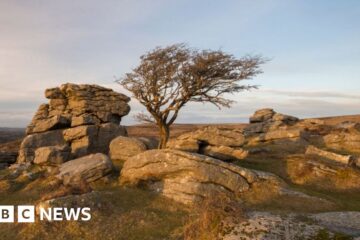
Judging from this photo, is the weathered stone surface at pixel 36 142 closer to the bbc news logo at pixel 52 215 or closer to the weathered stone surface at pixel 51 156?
the weathered stone surface at pixel 51 156

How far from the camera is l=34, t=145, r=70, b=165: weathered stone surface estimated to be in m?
31.8

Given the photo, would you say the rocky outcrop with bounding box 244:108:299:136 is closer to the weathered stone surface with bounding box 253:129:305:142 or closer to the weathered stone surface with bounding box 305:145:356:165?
the weathered stone surface with bounding box 253:129:305:142

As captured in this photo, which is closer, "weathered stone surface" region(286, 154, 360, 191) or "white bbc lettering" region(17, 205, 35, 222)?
"white bbc lettering" region(17, 205, 35, 222)

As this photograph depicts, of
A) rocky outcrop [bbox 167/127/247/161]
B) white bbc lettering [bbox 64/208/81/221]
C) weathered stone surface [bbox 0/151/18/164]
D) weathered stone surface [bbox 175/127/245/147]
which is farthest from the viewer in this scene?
weathered stone surface [bbox 0/151/18/164]

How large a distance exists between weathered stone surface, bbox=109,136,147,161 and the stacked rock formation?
16.6 feet

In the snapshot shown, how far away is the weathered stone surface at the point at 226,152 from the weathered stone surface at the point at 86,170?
31.1 ft

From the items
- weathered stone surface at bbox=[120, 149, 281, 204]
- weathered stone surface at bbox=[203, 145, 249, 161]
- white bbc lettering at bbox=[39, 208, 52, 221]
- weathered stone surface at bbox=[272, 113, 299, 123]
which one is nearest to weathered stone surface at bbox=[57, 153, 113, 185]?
weathered stone surface at bbox=[120, 149, 281, 204]

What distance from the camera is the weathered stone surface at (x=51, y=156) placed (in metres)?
31.8

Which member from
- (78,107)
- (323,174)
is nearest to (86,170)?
(78,107)

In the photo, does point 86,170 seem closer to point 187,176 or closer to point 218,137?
point 187,176

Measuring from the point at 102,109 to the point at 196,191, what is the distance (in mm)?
21724

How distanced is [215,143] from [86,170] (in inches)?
468

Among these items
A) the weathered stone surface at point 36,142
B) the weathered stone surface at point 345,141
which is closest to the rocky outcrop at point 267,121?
the weathered stone surface at point 345,141

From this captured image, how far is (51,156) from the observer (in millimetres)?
32031
